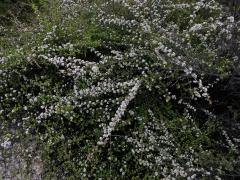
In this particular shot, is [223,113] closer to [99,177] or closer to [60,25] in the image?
[99,177]

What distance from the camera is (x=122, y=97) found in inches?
97.5

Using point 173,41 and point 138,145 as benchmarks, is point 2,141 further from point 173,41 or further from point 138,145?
point 173,41

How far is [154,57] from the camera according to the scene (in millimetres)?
2551

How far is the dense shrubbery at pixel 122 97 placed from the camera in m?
2.49

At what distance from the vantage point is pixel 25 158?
2.57 metres

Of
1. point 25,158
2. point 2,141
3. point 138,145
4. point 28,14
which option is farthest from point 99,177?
point 28,14

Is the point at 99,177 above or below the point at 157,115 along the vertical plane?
below

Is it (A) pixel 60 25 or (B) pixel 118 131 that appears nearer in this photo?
(B) pixel 118 131

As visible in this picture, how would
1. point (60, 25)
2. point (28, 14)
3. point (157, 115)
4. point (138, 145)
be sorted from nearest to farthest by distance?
point (138, 145) → point (157, 115) → point (60, 25) → point (28, 14)

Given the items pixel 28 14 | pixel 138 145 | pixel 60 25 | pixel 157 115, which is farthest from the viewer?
pixel 28 14

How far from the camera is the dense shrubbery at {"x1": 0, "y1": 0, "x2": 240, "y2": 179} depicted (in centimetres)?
249

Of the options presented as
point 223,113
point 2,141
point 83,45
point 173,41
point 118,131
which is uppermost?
point 173,41

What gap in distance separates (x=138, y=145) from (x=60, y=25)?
1.00m

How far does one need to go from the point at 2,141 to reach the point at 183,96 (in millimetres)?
1206
